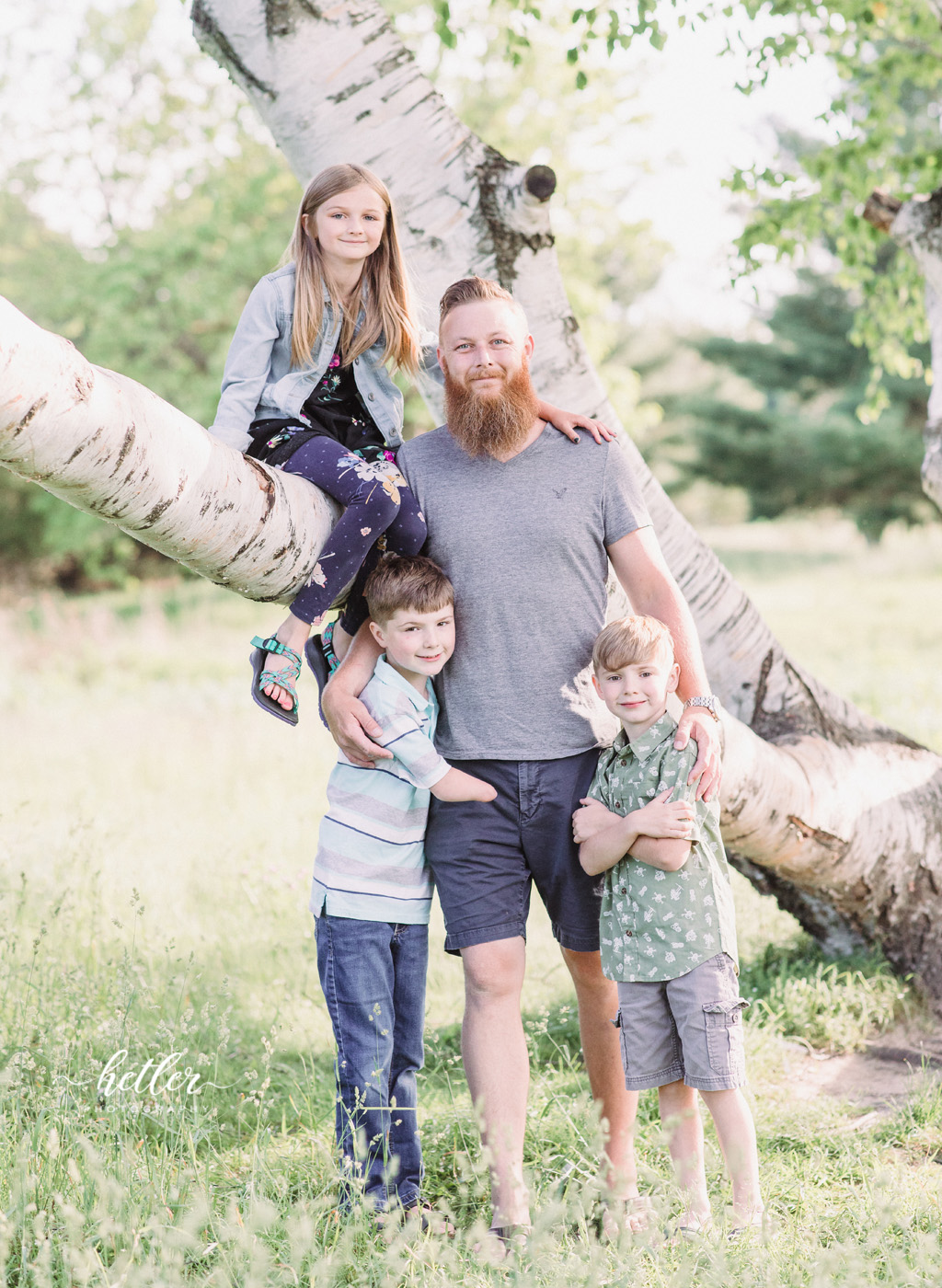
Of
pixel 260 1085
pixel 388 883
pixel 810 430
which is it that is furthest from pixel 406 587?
pixel 810 430

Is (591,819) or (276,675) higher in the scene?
(276,675)

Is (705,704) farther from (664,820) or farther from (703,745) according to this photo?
(664,820)

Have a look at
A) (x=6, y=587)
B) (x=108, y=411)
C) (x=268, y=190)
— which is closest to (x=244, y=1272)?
(x=108, y=411)

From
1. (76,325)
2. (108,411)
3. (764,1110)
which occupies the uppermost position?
(76,325)

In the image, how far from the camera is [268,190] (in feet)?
45.9

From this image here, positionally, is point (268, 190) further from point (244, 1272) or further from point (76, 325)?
point (244, 1272)

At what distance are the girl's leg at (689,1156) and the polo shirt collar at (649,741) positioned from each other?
2.61ft

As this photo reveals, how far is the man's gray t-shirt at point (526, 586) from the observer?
2.69m

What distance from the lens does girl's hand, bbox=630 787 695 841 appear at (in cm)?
251

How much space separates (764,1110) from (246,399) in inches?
97.7

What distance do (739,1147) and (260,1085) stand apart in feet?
5.10

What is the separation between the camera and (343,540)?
2609 mm

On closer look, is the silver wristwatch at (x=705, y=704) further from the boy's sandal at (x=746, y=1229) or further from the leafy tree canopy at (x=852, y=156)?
the leafy tree canopy at (x=852, y=156)

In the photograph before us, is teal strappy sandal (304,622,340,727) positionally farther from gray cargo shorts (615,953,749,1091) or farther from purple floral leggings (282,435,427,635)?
gray cargo shorts (615,953,749,1091)
